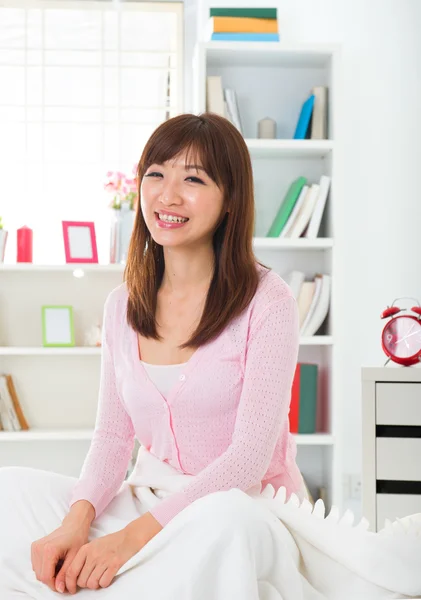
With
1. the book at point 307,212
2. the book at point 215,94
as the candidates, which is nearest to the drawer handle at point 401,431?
the book at point 307,212

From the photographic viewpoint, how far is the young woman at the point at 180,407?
4.11ft

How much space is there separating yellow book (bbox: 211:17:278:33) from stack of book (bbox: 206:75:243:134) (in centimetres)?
19

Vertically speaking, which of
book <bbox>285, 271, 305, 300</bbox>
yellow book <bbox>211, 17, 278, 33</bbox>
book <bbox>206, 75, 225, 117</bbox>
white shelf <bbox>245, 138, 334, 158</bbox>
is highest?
yellow book <bbox>211, 17, 278, 33</bbox>

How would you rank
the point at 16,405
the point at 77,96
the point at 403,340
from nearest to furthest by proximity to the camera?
the point at 403,340, the point at 16,405, the point at 77,96

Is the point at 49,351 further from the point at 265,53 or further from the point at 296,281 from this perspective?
the point at 265,53

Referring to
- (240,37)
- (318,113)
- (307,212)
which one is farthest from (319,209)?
(240,37)

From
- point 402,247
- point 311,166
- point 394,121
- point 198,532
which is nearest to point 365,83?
point 394,121

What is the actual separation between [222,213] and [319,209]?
1661 mm

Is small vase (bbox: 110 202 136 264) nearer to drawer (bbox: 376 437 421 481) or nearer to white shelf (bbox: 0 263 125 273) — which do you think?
white shelf (bbox: 0 263 125 273)

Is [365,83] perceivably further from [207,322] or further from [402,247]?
[207,322]

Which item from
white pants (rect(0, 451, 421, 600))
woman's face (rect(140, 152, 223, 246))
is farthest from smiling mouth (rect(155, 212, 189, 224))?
white pants (rect(0, 451, 421, 600))

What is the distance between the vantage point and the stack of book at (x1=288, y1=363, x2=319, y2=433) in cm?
318

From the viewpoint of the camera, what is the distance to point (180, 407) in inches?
59.2

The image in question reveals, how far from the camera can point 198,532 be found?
1134 millimetres
